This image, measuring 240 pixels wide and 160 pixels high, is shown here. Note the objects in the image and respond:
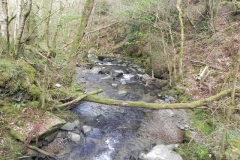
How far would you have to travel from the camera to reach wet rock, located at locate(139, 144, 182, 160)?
5812 millimetres

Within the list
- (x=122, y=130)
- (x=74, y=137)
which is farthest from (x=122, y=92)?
(x=74, y=137)

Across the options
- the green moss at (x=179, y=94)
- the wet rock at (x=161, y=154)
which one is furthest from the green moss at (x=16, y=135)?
the green moss at (x=179, y=94)

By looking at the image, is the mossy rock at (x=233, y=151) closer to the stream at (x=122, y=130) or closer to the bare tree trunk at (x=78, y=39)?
the stream at (x=122, y=130)

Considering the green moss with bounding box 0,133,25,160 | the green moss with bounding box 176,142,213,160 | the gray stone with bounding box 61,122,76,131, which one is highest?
→ the green moss with bounding box 0,133,25,160

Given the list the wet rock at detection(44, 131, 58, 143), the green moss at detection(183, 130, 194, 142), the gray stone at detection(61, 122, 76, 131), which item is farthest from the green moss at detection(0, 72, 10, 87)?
the green moss at detection(183, 130, 194, 142)

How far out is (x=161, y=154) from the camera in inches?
233

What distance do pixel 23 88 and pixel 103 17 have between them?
18.7 m

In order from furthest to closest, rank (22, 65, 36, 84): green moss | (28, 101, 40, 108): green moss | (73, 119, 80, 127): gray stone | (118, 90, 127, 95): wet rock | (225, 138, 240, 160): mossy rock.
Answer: (118, 90, 127, 95): wet rock < (73, 119, 80, 127): gray stone < (22, 65, 36, 84): green moss < (28, 101, 40, 108): green moss < (225, 138, 240, 160): mossy rock

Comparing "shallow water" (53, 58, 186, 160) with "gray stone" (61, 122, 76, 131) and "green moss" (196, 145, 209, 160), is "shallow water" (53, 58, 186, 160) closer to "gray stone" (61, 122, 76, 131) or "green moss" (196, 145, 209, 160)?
"gray stone" (61, 122, 76, 131)

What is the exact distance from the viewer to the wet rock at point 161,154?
5.81 m

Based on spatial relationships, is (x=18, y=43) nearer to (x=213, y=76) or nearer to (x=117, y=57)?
(x=213, y=76)

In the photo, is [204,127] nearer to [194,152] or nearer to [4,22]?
[194,152]

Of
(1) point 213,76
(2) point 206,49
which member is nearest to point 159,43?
(2) point 206,49

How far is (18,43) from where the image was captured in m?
6.37
